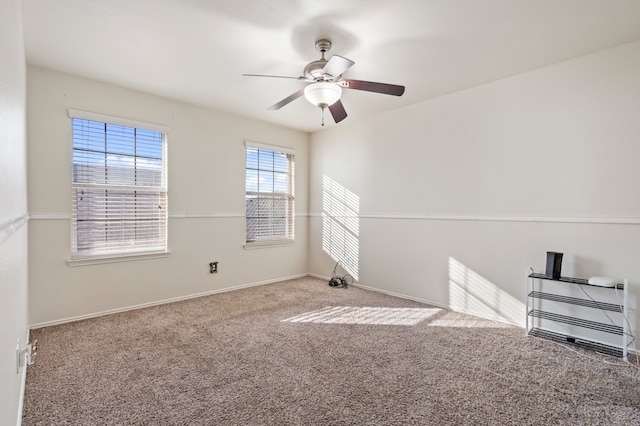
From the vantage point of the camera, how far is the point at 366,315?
3473 millimetres

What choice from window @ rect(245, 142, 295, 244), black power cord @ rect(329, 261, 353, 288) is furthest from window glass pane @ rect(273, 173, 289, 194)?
black power cord @ rect(329, 261, 353, 288)

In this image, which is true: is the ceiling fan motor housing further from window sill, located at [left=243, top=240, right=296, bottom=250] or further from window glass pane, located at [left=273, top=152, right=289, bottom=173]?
window sill, located at [left=243, top=240, right=296, bottom=250]

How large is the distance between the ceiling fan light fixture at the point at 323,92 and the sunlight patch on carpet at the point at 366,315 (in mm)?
2116

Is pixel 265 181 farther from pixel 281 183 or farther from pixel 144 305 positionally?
pixel 144 305

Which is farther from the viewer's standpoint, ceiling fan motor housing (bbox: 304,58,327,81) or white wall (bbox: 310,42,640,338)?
white wall (bbox: 310,42,640,338)

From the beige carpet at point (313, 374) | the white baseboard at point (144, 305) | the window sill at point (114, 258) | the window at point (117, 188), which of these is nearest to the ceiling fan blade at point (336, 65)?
the beige carpet at point (313, 374)

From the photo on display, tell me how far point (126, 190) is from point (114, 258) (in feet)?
2.49

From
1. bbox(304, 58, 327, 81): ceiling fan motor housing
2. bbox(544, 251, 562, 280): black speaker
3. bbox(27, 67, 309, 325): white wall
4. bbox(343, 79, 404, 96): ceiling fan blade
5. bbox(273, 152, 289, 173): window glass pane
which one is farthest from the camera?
bbox(273, 152, 289, 173): window glass pane

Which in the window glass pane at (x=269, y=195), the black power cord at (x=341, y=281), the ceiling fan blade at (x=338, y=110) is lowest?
the black power cord at (x=341, y=281)

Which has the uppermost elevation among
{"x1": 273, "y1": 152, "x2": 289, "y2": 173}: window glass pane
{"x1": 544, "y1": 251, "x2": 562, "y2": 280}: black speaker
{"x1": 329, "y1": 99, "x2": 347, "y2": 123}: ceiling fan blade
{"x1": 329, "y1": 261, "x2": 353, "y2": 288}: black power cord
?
{"x1": 329, "y1": 99, "x2": 347, "y2": 123}: ceiling fan blade

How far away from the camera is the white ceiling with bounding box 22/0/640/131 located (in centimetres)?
216

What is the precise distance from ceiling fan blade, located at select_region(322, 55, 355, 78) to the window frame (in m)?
2.40

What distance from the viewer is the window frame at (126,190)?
3254mm

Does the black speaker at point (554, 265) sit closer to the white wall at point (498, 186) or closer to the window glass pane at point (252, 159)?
the white wall at point (498, 186)
